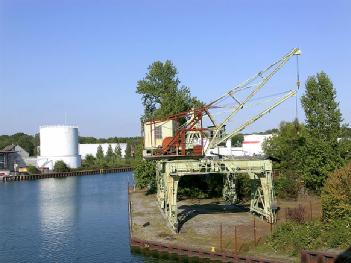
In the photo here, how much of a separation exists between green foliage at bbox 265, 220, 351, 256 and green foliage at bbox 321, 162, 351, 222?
173 centimetres

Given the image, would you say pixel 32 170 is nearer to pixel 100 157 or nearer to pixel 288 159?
pixel 100 157

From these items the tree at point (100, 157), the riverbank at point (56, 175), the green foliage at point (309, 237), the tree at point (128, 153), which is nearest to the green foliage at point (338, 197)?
the green foliage at point (309, 237)

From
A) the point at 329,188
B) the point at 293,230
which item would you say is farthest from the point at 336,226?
the point at 329,188

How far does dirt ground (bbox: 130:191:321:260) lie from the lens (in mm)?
33812

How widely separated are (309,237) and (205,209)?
1925cm

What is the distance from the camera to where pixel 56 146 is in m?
150

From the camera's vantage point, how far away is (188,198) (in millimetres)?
57812

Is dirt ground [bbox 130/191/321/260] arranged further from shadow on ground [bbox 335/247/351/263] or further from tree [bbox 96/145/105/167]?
tree [bbox 96/145/105/167]

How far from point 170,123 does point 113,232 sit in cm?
1151

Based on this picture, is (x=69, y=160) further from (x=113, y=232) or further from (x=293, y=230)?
(x=293, y=230)

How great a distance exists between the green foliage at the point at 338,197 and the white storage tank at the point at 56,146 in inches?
4839

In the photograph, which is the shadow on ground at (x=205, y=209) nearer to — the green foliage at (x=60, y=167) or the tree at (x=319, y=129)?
the tree at (x=319, y=129)

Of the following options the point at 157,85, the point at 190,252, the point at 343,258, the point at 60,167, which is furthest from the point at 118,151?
the point at 343,258

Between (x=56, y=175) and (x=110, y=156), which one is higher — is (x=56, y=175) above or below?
below
